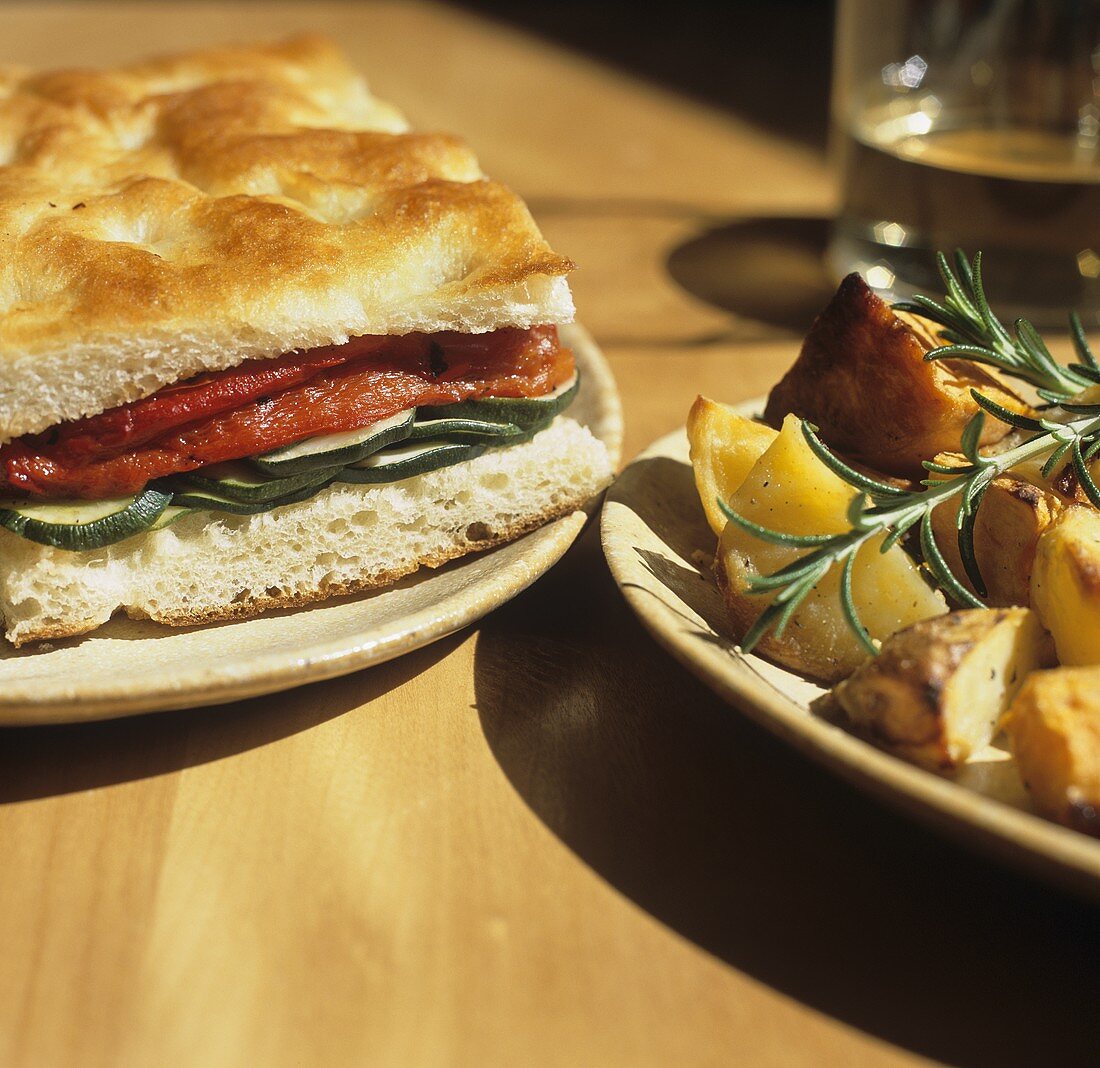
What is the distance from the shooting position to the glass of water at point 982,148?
248cm

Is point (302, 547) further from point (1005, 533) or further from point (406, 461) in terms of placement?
point (1005, 533)

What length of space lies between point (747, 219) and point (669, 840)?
249 cm

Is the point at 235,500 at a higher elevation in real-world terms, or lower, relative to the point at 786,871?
higher

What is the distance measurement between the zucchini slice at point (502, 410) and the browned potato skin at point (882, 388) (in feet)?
1.14

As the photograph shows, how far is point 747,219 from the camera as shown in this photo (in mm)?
3426

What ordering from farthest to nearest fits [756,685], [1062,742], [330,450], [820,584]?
[330,450]
[820,584]
[756,685]
[1062,742]

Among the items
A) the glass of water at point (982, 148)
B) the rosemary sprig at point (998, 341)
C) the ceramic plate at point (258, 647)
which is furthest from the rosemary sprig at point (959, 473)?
the glass of water at point (982, 148)

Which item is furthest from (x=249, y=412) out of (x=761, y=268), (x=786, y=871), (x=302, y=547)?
(x=761, y=268)

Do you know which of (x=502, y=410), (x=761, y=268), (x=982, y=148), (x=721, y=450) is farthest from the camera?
(x=761, y=268)

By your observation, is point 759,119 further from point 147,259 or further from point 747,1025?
point 747,1025

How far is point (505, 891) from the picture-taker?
1.19 meters

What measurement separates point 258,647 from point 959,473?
813 mm

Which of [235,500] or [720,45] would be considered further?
[720,45]

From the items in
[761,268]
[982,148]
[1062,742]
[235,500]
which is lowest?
[761,268]
